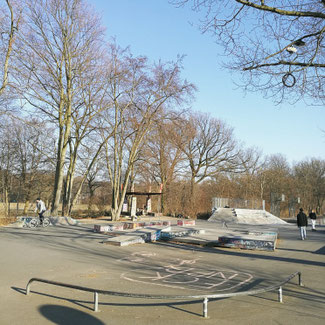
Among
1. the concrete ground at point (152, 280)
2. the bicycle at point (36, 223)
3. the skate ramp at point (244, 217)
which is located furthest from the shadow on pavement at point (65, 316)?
the skate ramp at point (244, 217)

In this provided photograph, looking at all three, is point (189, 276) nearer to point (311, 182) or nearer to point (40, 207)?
point (40, 207)

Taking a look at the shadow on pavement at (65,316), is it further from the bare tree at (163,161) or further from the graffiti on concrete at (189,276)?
the bare tree at (163,161)

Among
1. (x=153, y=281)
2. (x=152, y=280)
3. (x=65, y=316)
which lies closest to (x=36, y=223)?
(x=152, y=280)

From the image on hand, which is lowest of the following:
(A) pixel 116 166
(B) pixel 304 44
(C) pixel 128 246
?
(C) pixel 128 246

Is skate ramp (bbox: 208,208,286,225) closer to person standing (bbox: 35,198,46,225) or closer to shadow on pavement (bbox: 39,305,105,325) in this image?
person standing (bbox: 35,198,46,225)

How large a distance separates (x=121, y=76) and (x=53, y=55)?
5.78m

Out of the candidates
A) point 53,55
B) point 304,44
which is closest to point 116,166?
point 53,55

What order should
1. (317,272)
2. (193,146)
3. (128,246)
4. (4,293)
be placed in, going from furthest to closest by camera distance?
(193,146) → (128,246) → (317,272) → (4,293)

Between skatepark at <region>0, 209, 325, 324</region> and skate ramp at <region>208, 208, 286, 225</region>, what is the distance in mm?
18156

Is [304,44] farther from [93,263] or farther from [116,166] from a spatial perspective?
[116,166]

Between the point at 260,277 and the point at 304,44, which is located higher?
the point at 304,44

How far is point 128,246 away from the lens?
46.0 feet

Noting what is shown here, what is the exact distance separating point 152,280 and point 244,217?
27.7 metres

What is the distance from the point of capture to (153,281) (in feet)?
26.0
